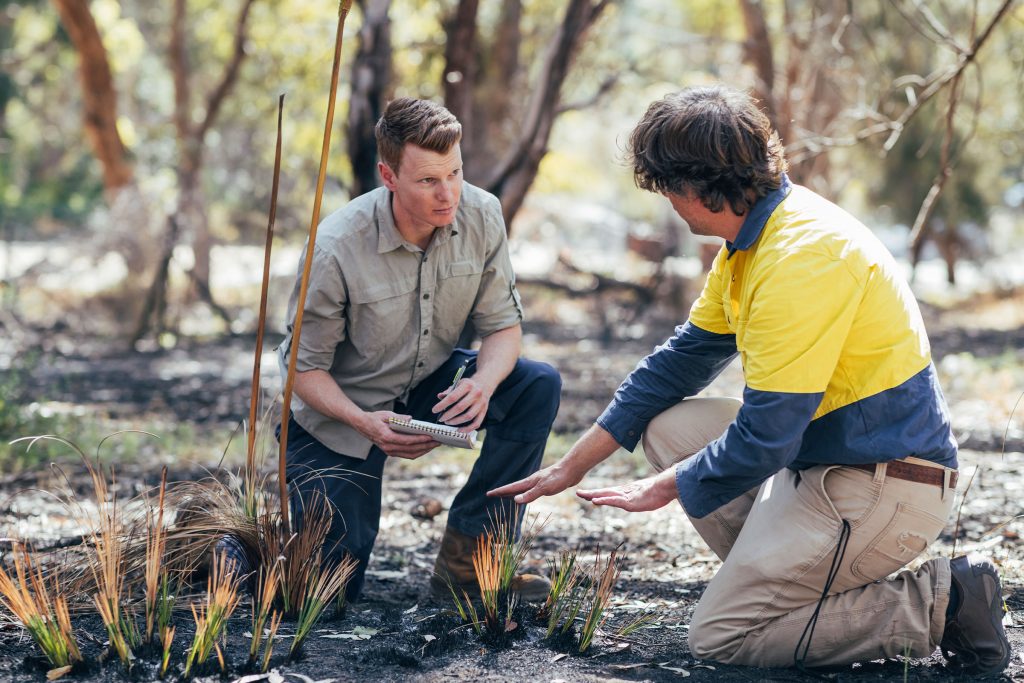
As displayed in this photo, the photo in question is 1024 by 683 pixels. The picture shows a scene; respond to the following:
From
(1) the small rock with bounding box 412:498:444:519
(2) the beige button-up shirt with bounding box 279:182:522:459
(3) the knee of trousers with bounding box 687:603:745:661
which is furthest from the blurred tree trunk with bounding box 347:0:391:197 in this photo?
(3) the knee of trousers with bounding box 687:603:745:661

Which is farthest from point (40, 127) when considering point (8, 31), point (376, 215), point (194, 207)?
point (376, 215)

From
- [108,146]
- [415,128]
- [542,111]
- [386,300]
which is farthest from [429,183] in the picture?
[108,146]

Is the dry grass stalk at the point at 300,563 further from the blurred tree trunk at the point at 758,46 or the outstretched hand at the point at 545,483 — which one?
the blurred tree trunk at the point at 758,46

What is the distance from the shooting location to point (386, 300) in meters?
3.53

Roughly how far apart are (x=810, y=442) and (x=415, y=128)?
1540mm

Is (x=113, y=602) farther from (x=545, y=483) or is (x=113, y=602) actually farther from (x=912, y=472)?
(x=912, y=472)

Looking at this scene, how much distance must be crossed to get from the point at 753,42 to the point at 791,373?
10838 millimetres

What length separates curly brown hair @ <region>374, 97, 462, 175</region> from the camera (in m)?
3.30

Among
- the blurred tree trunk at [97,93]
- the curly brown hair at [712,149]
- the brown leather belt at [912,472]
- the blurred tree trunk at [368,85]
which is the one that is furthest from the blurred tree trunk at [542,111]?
the blurred tree trunk at [97,93]

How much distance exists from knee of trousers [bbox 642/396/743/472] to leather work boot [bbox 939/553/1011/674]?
0.76 meters

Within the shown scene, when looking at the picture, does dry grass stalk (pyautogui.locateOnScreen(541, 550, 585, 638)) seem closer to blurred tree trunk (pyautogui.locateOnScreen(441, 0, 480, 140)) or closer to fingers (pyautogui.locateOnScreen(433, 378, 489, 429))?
fingers (pyautogui.locateOnScreen(433, 378, 489, 429))

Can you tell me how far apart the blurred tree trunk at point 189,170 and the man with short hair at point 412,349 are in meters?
7.02

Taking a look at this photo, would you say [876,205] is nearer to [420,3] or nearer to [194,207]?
[420,3]

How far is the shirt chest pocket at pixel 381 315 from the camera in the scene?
351cm
